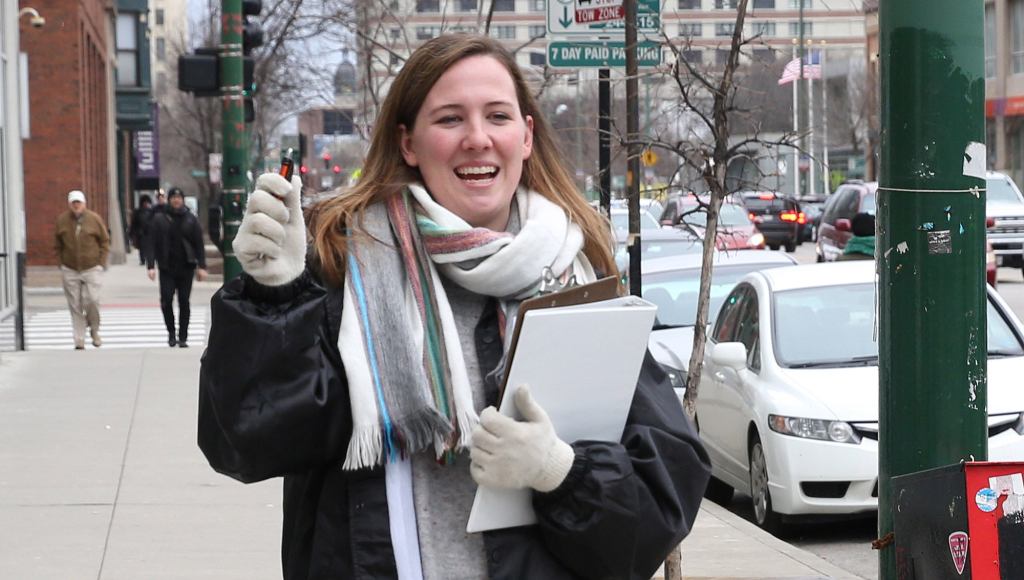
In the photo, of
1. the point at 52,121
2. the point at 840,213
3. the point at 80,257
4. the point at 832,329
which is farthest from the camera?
the point at 52,121

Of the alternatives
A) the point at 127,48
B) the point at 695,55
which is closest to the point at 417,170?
the point at 695,55

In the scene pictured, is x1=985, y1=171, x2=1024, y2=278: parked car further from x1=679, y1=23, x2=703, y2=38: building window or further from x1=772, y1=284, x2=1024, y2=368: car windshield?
x1=772, y1=284, x2=1024, y2=368: car windshield

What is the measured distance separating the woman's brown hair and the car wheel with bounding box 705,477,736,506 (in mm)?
7130

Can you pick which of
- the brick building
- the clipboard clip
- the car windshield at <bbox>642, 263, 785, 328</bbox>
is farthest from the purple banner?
the clipboard clip

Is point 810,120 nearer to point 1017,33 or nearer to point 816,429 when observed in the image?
point 1017,33

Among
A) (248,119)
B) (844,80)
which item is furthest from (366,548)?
(844,80)

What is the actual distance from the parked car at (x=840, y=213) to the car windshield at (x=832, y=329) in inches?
557

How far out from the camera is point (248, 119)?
1473cm

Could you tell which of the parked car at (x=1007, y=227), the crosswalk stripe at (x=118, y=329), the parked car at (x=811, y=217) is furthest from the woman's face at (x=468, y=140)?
the parked car at (x=811, y=217)

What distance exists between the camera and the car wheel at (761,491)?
8625 mm

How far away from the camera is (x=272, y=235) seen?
2.68m

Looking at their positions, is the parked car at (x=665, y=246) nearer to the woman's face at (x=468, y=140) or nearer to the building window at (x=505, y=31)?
the building window at (x=505, y=31)

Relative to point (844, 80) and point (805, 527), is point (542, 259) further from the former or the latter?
point (844, 80)

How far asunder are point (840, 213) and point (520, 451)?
939 inches
